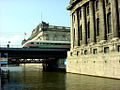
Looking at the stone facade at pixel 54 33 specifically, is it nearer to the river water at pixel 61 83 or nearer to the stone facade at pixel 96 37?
the stone facade at pixel 96 37

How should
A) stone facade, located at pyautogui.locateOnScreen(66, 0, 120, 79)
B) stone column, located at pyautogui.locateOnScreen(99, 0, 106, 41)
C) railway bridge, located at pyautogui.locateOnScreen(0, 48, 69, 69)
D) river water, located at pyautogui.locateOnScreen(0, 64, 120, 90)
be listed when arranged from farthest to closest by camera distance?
railway bridge, located at pyautogui.locateOnScreen(0, 48, 69, 69) → stone column, located at pyautogui.locateOnScreen(99, 0, 106, 41) → stone facade, located at pyautogui.locateOnScreen(66, 0, 120, 79) → river water, located at pyautogui.locateOnScreen(0, 64, 120, 90)

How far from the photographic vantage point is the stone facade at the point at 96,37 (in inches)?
1927

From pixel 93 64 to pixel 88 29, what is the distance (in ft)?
68.7

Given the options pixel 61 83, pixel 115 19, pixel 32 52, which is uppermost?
pixel 115 19

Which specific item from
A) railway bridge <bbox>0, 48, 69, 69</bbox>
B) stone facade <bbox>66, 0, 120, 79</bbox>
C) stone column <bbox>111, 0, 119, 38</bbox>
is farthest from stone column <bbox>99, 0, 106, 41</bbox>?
railway bridge <bbox>0, 48, 69, 69</bbox>

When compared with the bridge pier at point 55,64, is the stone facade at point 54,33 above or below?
above

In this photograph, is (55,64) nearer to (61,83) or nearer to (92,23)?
(92,23)

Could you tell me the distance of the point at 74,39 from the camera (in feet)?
275

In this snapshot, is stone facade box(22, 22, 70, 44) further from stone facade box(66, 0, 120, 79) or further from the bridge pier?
stone facade box(66, 0, 120, 79)

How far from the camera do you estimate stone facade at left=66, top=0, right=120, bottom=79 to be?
4895 centimetres

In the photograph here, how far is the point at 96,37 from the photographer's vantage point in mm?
65250

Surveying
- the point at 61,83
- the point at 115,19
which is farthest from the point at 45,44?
the point at 61,83

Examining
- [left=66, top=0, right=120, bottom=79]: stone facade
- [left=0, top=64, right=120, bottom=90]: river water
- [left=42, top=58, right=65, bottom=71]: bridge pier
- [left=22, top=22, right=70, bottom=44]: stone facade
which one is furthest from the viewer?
[left=22, top=22, right=70, bottom=44]: stone facade

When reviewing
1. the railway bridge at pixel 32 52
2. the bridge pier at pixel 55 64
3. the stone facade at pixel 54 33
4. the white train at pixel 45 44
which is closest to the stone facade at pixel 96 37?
the railway bridge at pixel 32 52
